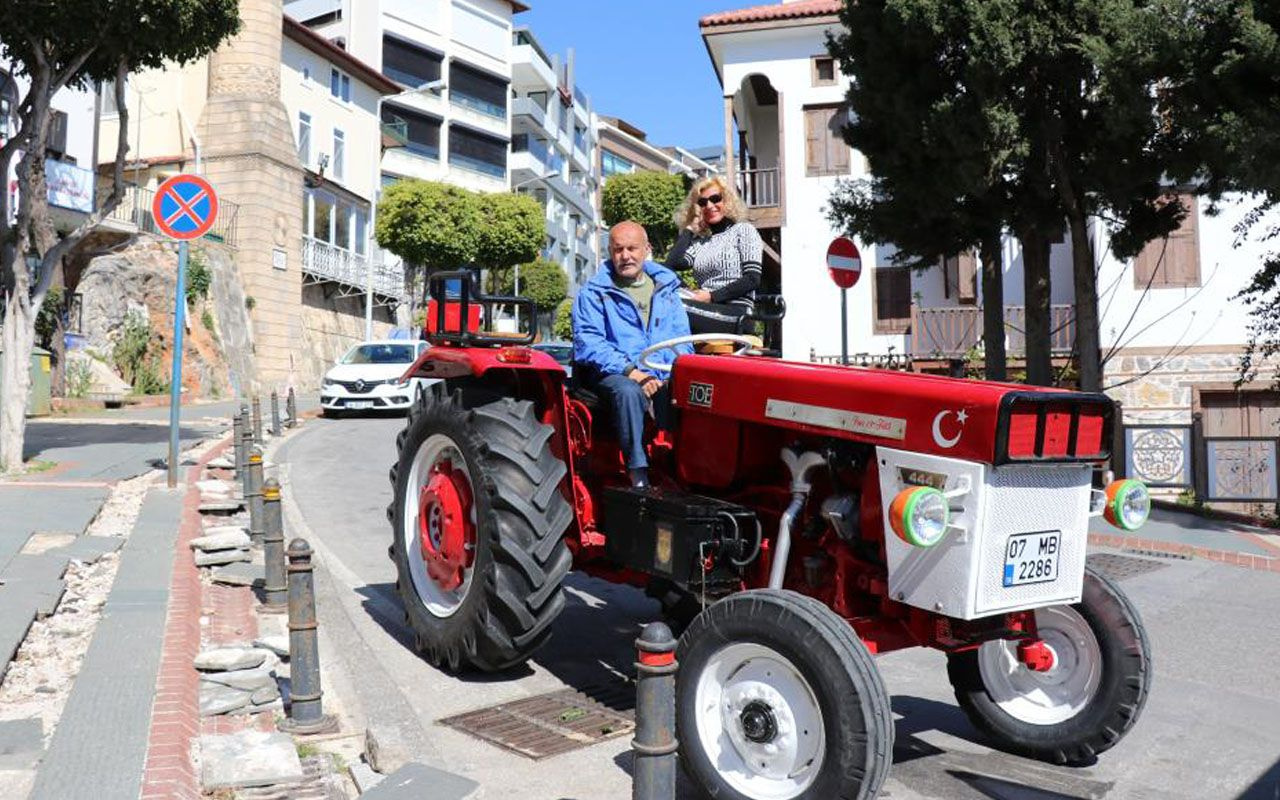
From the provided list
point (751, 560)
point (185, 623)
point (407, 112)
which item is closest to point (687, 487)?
point (751, 560)

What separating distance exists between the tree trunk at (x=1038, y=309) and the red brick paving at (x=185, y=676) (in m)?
9.88

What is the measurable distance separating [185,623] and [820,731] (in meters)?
3.83

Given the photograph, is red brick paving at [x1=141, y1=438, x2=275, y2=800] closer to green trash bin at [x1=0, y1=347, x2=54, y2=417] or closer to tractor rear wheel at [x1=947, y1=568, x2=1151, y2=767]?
tractor rear wheel at [x1=947, y1=568, x2=1151, y2=767]

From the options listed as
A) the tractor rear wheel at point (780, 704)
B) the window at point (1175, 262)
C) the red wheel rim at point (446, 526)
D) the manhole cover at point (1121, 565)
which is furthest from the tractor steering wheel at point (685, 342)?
the window at point (1175, 262)

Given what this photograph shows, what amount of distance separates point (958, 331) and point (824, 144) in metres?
5.04

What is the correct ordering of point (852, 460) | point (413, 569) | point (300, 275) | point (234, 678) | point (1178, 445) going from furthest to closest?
point (300, 275) → point (1178, 445) → point (413, 569) → point (234, 678) → point (852, 460)

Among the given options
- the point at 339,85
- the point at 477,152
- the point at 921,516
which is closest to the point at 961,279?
the point at 921,516

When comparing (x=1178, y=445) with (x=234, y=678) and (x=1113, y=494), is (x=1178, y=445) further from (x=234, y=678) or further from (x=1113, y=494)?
(x=234, y=678)

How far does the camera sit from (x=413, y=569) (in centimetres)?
574

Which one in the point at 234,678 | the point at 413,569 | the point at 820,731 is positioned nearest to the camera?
the point at 820,731

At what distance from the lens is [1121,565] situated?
9.09m

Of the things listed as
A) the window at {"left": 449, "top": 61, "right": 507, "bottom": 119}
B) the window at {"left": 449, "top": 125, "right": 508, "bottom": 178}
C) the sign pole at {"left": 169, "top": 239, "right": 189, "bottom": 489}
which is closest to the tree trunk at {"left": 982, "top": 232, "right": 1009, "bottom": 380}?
the sign pole at {"left": 169, "top": 239, "right": 189, "bottom": 489}

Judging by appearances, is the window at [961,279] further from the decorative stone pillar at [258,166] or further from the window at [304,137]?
the window at [304,137]

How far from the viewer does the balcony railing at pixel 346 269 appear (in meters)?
35.6
